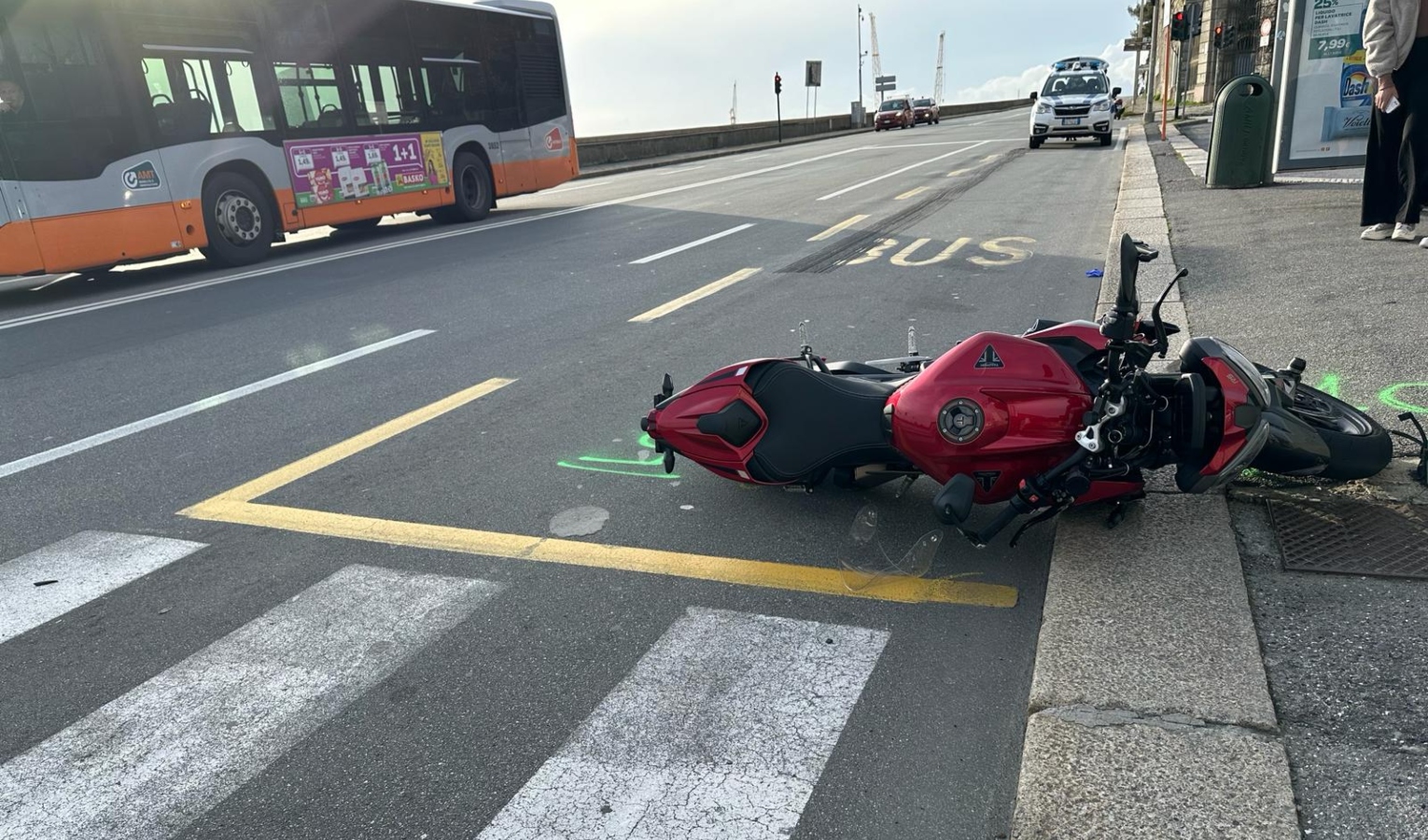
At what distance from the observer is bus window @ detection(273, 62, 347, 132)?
1280 cm

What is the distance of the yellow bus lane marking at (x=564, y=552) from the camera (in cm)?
304

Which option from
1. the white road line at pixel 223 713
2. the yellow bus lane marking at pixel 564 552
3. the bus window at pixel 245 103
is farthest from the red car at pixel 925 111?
the white road line at pixel 223 713

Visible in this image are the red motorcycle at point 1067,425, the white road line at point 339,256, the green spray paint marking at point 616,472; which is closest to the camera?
the red motorcycle at point 1067,425

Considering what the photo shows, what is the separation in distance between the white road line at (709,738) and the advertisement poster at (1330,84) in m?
11.3

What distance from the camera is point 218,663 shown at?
9.23 ft

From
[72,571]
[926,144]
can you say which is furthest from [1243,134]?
[926,144]

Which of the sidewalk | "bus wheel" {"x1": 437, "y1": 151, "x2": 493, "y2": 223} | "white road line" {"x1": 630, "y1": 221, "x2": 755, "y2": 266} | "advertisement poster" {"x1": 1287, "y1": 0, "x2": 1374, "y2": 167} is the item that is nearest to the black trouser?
the sidewalk

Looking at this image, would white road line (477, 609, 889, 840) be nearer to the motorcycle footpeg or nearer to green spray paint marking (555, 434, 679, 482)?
the motorcycle footpeg

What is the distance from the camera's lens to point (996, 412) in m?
2.88

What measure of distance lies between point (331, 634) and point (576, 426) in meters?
2.04

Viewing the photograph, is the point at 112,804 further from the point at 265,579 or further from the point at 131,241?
the point at 131,241

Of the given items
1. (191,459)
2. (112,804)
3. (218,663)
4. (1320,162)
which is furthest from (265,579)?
(1320,162)

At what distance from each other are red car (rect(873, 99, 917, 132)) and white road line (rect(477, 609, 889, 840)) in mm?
54482

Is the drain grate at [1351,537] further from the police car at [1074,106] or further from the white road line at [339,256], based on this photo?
the police car at [1074,106]
